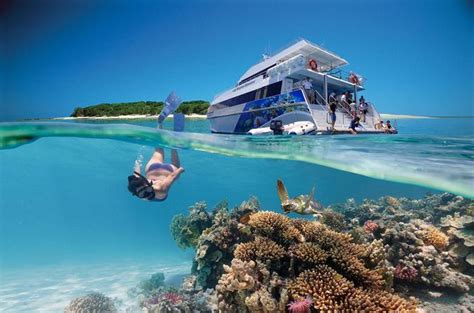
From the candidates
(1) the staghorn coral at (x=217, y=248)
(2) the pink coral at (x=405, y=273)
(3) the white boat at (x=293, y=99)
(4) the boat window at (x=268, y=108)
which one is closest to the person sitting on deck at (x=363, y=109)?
(3) the white boat at (x=293, y=99)

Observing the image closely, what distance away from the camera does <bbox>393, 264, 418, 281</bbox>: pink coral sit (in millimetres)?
5613

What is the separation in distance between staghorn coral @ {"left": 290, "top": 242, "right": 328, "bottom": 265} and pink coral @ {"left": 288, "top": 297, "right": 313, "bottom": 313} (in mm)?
829

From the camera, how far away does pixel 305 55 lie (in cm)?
2306

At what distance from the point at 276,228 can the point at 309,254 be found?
116 centimetres

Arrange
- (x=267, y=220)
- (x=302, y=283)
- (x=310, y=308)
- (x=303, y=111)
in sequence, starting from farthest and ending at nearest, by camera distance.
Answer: (x=303, y=111), (x=267, y=220), (x=302, y=283), (x=310, y=308)

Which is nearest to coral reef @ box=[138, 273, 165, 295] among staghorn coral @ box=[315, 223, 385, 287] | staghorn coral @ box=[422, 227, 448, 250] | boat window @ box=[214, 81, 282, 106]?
staghorn coral @ box=[315, 223, 385, 287]

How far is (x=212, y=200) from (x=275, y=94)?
68.0 metres

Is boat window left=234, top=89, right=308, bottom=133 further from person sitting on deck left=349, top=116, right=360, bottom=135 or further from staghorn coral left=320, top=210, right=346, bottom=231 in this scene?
staghorn coral left=320, top=210, right=346, bottom=231

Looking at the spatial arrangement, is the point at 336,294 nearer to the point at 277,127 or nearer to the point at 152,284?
→ the point at 152,284

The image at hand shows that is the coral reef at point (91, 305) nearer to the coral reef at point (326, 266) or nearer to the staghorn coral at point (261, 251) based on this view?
the coral reef at point (326, 266)

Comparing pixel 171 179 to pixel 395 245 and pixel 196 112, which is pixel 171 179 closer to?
pixel 395 245

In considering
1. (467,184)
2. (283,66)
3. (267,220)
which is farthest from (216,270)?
(283,66)

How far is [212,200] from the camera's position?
8369cm

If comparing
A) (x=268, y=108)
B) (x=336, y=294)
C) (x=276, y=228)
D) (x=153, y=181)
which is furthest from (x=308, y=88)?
(x=336, y=294)
